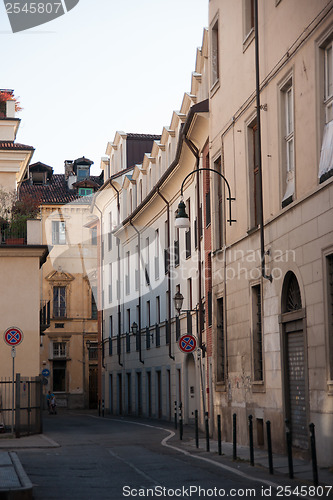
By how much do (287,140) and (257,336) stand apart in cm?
501

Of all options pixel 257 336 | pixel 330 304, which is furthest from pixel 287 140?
pixel 257 336

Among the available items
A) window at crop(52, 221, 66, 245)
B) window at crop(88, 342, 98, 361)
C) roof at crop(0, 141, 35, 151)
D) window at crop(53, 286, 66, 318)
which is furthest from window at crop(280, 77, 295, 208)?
window at crop(52, 221, 66, 245)

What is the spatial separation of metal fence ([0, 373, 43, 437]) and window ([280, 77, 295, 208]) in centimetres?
1099

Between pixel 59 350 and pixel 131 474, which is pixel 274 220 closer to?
pixel 131 474

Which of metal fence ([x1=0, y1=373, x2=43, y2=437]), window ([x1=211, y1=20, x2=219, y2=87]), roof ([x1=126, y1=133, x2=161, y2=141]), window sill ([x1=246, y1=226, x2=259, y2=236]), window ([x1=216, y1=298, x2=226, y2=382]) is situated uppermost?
roof ([x1=126, y1=133, x2=161, y2=141])

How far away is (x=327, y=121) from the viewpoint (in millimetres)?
16594

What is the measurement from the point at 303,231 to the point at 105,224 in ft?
134

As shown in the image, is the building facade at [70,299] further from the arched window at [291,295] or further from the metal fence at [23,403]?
the arched window at [291,295]

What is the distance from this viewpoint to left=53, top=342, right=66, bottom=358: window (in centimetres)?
6650

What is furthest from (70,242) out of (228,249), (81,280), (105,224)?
(228,249)

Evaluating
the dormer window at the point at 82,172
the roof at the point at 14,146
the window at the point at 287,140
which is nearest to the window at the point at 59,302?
the dormer window at the point at 82,172

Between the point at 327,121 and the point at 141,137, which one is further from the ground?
the point at 141,137

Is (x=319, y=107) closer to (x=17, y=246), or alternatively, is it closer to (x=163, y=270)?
(x=17, y=246)

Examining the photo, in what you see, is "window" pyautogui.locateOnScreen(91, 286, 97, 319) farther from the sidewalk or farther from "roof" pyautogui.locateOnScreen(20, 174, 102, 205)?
the sidewalk
